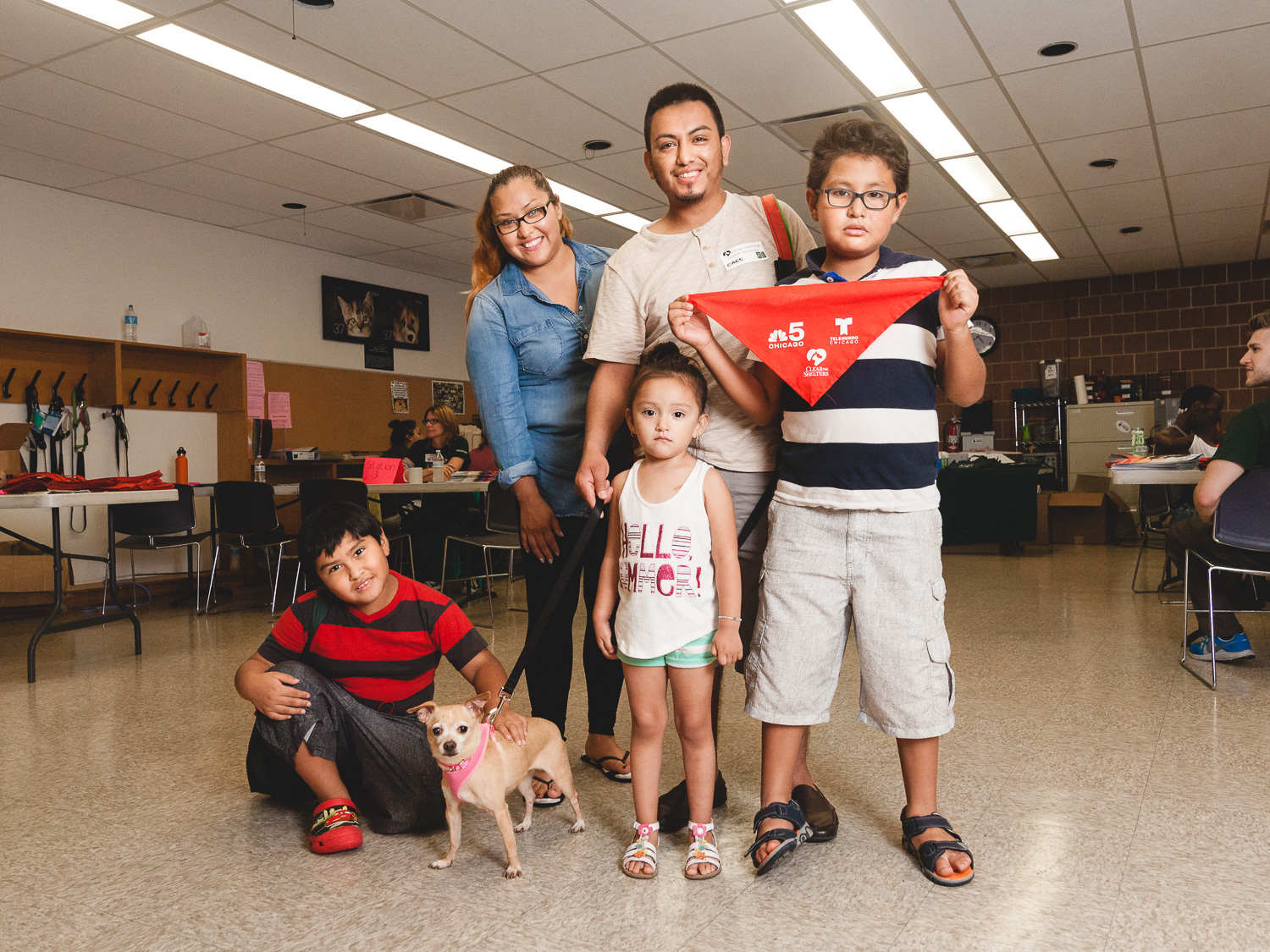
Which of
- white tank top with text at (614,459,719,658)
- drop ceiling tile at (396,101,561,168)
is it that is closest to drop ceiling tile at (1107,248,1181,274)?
drop ceiling tile at (396,101,561,168)

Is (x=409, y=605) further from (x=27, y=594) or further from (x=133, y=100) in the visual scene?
(x=27, y=594)

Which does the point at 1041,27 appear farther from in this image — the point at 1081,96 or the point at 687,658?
the point at 687,658

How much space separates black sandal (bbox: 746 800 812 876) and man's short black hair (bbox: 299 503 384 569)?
93cm

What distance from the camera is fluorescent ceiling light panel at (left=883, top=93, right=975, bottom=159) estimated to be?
4.78m

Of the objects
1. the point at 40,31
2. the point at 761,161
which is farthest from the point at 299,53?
the point at 761,161

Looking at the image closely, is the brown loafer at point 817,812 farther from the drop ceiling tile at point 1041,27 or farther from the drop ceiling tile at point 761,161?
the drop ceiling tile at point 761,161

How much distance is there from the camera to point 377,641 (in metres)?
1.89

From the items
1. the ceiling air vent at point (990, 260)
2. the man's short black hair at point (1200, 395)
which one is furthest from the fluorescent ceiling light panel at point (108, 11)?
the ceiling air vent at point (990, 260)

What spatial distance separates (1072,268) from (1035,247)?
Result: 3.88 ft

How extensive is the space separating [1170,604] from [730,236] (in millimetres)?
3847

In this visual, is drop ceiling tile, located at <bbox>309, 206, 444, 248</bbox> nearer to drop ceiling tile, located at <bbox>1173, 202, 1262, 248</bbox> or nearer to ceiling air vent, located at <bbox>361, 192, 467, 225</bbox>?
ceiling air vent, located at <bbox>361, 192, 467, 225</bbox>

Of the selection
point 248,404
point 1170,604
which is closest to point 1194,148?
point 1170,604

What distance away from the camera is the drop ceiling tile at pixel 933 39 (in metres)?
3.77

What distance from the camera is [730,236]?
1.76m
